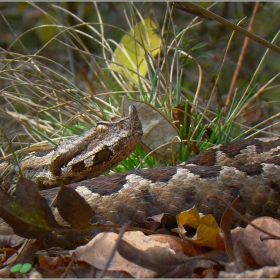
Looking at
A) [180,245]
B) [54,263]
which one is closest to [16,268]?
[54,263]

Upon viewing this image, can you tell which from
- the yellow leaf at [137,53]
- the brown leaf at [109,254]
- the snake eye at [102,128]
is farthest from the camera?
the yellow leaf at [137,53]

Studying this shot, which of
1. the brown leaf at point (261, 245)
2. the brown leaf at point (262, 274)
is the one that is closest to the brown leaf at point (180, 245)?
the brown leaf at point (261, 245)

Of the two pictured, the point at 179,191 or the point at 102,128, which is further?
the point at 102,128

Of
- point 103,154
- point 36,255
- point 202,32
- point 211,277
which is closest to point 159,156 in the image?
point 103,154

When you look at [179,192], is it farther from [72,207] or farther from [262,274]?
[262,274]

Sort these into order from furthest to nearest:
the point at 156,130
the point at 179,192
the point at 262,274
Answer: the point at 156,130 < the point at 179,192 < the point at 262,274

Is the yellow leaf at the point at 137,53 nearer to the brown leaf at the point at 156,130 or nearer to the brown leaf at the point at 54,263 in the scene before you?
the brown leaf at the point at 156,130
